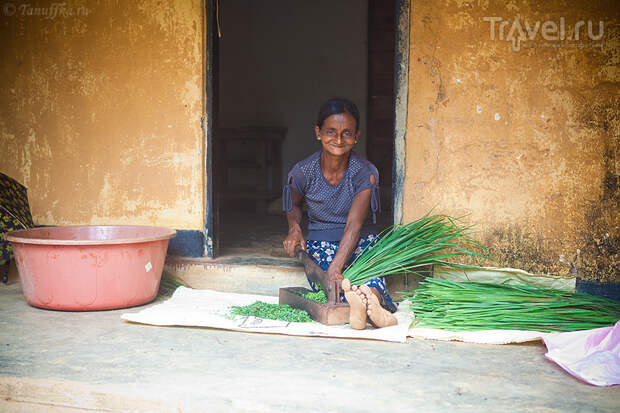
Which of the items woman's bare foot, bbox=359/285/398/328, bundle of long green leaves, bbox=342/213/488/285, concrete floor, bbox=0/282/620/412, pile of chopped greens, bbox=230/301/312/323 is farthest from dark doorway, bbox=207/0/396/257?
concrete floor, bbox=0/282/620/412

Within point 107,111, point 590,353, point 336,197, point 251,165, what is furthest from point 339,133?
point 251,165

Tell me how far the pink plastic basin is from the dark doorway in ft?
12.3

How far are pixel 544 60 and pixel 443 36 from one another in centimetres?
58

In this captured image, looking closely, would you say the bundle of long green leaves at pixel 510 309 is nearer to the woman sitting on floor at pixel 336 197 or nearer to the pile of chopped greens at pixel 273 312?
the woman sitting on floor at pixel 336 197

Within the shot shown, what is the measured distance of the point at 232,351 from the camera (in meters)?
2.38

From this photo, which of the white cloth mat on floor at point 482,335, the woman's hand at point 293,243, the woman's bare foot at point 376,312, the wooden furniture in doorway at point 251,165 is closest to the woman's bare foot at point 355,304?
the woman's bare foot at point 376,312

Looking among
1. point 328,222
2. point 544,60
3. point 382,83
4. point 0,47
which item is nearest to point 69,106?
point 0,47

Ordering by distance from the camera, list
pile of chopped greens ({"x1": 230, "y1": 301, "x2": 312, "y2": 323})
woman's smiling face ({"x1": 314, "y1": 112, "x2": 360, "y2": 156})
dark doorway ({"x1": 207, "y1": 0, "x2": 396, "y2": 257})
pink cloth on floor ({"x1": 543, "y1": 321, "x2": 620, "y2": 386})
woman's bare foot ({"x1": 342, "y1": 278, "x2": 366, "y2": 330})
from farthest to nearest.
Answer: dark doorway ({"x1": 207, "y1": 0, "x2": 396, "y2": 257}) → woman's smiling face ({"x1": 314, "y1": 112, "x2": 360, "y2": 156}) → pile of chopped greens ({"x1": 230, "y1": 301, "x2": 312, "y2": 323}) → woman's bare foot ({"x1": 342, "y1": 278, "x2": 366, "y2": 330}) → pink cloth on floor ({"x1": 543, "y1": 321, "x2": 620, "y2": 386})

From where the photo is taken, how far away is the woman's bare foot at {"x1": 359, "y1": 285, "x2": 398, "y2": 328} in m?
2.54

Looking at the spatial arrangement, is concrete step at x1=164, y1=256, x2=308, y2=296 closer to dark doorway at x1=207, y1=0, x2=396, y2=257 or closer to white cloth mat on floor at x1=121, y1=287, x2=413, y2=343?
white cloth mat on floor at x1=121, y1=287, x2=413, y2=343

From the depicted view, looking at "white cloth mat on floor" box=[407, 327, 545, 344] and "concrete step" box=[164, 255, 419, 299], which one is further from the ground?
"concrete step" box=[164, 255, 419, 299]

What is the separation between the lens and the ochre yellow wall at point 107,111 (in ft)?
12.0

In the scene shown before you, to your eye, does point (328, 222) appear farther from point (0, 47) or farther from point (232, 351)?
point (0, 47)

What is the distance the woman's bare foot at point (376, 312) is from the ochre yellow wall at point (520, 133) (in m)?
0.88
